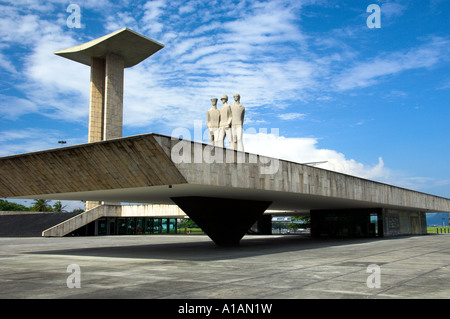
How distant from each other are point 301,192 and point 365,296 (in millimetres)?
13569

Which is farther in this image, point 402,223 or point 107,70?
point 107,70

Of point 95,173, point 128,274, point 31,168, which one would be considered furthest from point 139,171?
point 31,168

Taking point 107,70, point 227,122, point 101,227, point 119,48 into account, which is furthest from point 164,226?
point 227,122

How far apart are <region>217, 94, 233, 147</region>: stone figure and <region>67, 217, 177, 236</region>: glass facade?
32180 mm

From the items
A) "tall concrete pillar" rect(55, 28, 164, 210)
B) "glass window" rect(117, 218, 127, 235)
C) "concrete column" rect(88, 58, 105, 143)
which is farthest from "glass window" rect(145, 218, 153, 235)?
"concrete column" rect(88, 58, 105, 143)

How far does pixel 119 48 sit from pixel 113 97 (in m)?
6.12

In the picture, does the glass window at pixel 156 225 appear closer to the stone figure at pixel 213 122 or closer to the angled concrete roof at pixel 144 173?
the angled concrete roof at pixel 144 173

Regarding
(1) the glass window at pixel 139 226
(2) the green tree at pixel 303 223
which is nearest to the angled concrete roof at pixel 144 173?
(1) the glass window at pixel 139 226

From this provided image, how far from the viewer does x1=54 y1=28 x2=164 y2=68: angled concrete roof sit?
49.1m

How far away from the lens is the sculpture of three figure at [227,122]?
20.8m

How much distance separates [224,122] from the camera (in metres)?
21.1

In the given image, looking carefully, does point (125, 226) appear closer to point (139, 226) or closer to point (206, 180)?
point (139, 226)

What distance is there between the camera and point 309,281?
1015 cm
